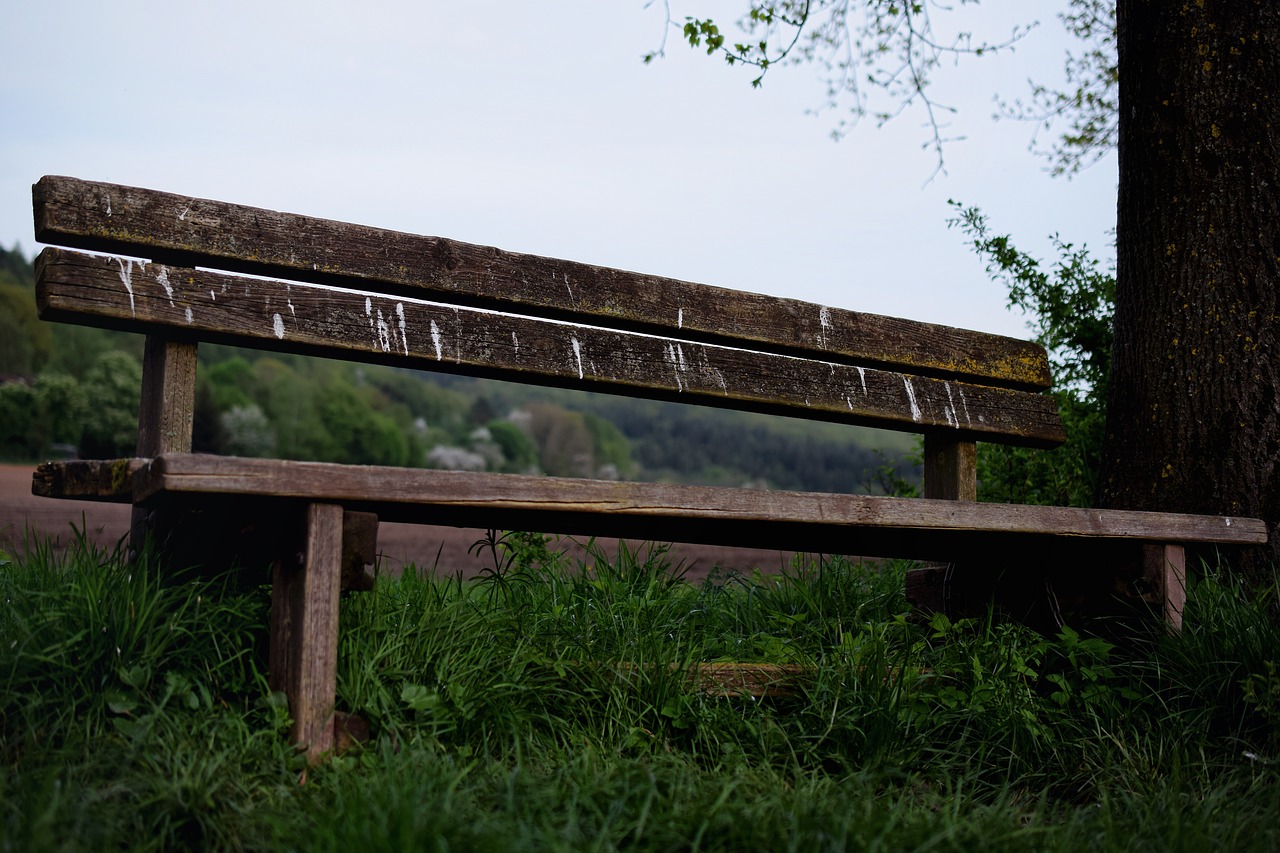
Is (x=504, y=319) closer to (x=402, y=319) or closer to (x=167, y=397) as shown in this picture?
(x=402, y=319)

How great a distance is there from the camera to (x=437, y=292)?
2684 mm

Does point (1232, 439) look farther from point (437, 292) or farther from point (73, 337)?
point (73, 337)

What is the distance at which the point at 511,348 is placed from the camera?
275 centimetres

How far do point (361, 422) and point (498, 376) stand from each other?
3300 centimetres

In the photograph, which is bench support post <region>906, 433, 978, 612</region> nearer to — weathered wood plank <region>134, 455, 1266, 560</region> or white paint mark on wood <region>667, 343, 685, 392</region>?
A: weathered wood plank <region>134, 455, 1266, 560</region>

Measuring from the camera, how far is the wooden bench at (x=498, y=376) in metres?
1.99

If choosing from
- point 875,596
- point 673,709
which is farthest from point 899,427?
point 673,709

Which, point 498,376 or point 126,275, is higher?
point 126,275

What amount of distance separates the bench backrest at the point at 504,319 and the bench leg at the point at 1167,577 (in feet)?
2.26

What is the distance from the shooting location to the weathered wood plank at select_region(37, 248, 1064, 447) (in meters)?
2.31

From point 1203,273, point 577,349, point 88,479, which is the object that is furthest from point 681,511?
point 1203,273

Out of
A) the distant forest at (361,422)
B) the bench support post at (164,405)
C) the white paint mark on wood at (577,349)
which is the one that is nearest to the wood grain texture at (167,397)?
the bench support post at (164,405)

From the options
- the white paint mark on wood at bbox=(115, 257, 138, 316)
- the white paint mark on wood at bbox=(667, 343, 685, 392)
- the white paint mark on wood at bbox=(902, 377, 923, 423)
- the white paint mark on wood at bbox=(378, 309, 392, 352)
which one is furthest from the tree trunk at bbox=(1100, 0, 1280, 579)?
the white paint mark on wood at bbox=(115, 257, 138, 316)

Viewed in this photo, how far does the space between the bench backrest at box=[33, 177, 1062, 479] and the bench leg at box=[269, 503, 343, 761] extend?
0.70 m
